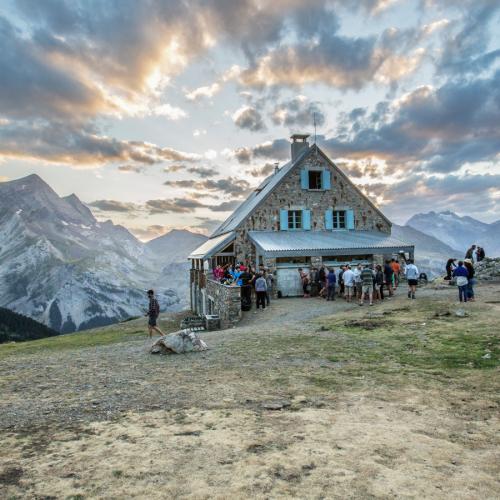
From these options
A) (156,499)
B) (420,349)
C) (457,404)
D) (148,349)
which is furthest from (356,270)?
(156,499)

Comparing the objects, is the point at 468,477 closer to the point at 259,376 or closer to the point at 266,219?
the point at 259,376

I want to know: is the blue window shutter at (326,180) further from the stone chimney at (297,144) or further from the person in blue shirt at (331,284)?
the person in blue shirt at (331,284)

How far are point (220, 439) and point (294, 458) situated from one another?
1007mm

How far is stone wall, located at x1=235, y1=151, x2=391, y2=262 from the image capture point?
84.7 ft

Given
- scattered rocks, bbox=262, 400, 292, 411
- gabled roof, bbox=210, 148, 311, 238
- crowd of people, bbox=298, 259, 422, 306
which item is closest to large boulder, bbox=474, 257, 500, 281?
crowd of people, bbox=298, 259, 422, 306

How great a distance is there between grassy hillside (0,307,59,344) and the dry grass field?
269ft

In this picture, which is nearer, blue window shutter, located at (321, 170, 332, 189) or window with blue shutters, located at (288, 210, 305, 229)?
window with blue shutters, located at (288, 210, 305, 229)

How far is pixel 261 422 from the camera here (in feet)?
16.9

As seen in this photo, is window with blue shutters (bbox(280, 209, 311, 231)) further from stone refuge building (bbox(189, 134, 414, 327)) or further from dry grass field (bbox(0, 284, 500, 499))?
dry grass field (bbox(0, 284, 500, 499))

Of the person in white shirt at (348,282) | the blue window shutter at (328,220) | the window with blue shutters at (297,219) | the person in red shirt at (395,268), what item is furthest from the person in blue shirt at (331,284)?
the blue window shutter at (328,220)

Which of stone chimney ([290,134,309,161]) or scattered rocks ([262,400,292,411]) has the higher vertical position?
stone chimney ([290,134,309,161])

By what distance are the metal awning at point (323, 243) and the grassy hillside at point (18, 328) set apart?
7264cm

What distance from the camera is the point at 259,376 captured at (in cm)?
737

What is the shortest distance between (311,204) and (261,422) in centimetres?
2335
